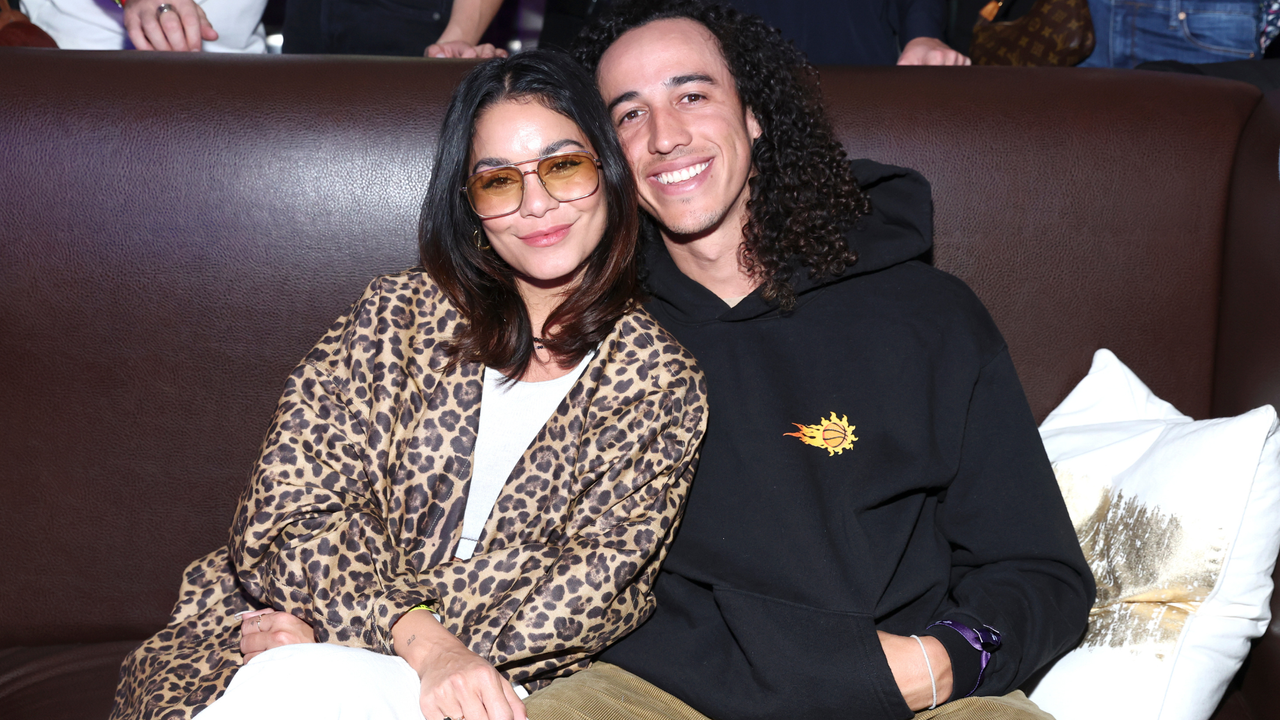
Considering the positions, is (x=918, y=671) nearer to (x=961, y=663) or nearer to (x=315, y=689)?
(x=961, y=663)

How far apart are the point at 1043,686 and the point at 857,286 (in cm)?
78

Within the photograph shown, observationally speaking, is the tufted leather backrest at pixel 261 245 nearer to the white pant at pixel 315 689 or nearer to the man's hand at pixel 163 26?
the man's hand at pixel 163 26

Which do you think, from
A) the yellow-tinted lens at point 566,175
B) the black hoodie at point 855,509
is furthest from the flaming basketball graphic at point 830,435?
the yellow-tinted lens at point 566,175

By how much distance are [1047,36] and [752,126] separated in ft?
2.74

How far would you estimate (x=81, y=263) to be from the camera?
186 centimetres

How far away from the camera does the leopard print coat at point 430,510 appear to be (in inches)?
57.3

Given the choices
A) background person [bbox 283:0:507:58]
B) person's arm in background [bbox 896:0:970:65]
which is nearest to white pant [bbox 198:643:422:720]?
background person [bbox 283:0:507:58]

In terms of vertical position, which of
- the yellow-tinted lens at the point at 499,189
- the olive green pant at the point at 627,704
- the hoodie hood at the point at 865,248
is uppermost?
the yellow-tinted lens at the point at 499,189

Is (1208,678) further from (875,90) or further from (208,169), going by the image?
(208,169)

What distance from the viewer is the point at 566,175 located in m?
1.56

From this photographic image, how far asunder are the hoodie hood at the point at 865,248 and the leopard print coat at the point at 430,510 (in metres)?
0.15

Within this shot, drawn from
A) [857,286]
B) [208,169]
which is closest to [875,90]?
[857,286]

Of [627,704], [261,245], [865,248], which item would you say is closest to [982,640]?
[627,704]

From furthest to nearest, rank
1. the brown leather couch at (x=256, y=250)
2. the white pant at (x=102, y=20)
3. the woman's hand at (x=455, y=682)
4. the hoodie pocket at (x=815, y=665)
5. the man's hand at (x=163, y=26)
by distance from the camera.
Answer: the white pant at (x=102, y=20), the man's hand at (x=163, y=26), the brown leather couch at (x=256, y=250), the hoodie pocket at (x=815, y=665), the woman's hand at (x=455, y=682)
